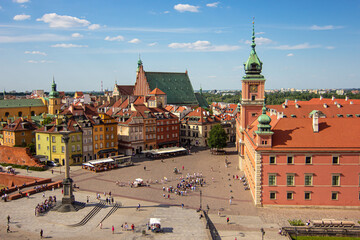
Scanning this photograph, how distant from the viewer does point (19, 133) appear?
84.4 m

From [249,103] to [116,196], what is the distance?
107 ft

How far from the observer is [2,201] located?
2015 inches

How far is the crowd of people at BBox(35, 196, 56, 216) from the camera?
45.7 metres

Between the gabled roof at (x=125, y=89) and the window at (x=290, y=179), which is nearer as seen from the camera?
the window at (x=290, y=179)

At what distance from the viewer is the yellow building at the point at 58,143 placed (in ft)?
249

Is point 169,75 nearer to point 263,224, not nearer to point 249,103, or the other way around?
point 249,103

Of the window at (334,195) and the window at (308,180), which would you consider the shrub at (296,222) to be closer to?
the window at (308,180)

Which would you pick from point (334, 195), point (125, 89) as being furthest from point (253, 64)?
point (125, 89)

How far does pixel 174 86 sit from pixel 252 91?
241 feet

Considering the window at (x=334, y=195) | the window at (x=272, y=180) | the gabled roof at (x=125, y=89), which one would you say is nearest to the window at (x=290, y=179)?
the window at (x=272, y=180)

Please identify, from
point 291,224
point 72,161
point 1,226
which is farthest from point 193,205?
point 72,161

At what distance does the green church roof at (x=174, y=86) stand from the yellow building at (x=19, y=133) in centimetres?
5441

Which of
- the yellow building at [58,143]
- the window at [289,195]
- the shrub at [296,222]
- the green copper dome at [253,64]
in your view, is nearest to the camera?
the shrub at [296,222]

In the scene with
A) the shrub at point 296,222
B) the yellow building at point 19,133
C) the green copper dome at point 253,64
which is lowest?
the shrub at point 296,222
